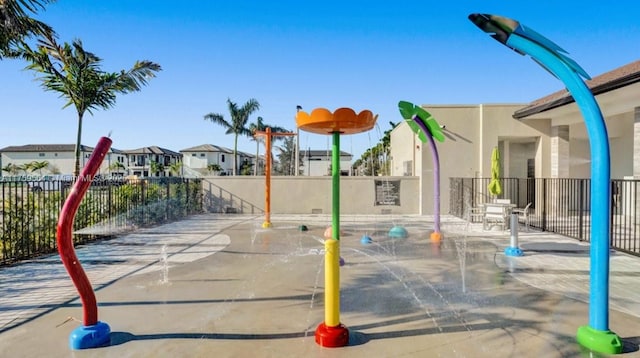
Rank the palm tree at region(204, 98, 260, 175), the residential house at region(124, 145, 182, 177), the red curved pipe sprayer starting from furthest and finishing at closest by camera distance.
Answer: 1. the residential house at region(124, 145, 182, 177)
2. the palm tree at region(204, 98, 260, 175)
3. the red curved pipe sprayer

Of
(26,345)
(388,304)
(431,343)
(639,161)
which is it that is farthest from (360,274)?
(639,161)

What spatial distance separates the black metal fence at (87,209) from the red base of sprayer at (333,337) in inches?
248

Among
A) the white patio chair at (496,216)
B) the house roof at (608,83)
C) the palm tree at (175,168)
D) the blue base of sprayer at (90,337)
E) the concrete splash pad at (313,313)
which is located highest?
the house roof at (608,83)

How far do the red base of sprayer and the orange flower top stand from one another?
354 centimetres

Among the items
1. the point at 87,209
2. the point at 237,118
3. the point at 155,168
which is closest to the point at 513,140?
the point at 87,209

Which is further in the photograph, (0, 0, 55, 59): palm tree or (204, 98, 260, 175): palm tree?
(204, 98, 260, 175): palm tree

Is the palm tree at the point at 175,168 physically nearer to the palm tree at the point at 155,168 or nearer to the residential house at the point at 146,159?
the palm tree at the point at 155,168

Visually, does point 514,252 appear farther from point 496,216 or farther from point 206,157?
point 206,157

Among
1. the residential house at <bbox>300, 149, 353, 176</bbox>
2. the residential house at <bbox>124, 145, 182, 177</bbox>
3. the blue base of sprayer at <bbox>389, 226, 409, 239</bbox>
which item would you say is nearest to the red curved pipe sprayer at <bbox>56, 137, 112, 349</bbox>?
the blue base of sprayer at <bbox>389, 226, 409, 239</bbox>

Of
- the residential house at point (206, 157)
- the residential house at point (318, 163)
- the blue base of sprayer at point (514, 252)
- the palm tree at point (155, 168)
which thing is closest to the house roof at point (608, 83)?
the blue base of sprayer at point (514, 252)

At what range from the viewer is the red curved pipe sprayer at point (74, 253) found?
354 cm

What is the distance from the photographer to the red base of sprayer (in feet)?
11.9

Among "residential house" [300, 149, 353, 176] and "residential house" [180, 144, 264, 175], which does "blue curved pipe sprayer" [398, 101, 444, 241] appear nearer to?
"residential house" [300, 149, 353, 176]

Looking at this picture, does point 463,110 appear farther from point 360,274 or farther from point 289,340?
point 289,340
